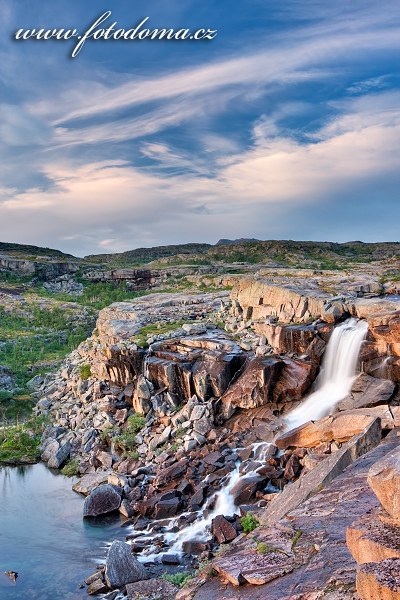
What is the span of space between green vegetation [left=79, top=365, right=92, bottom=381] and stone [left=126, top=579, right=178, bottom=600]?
2853 centimetres

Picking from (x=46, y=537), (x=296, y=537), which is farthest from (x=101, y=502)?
(x=296, y=537)

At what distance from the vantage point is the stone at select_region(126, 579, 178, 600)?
18.9 metres

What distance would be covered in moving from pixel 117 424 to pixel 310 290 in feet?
59.0

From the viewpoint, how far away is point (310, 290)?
42438mm

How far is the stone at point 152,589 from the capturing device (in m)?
18.9

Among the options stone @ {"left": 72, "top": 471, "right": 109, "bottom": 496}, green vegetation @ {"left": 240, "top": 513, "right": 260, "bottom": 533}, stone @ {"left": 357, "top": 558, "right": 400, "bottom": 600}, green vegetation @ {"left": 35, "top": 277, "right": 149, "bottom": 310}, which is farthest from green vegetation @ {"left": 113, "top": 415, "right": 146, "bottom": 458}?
green vegetation @ {"left": 35, "top": 277, "right": 149, "bottom": 310}

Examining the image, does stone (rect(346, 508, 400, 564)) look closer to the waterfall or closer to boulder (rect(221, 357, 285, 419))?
the waterfall

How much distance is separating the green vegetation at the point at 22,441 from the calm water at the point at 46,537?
7.71ft

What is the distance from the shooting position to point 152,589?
19.4m

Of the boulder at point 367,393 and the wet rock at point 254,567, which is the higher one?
A: the boulder at point 367,393

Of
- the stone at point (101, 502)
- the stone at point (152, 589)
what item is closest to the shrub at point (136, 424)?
the stone at point (101, 502)

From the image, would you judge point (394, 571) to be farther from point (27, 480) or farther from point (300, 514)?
point (27, 480)

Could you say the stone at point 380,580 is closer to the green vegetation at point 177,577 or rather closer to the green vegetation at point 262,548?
the green vegetation at point 262,548

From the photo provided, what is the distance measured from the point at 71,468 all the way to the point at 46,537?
8878 millimetres
